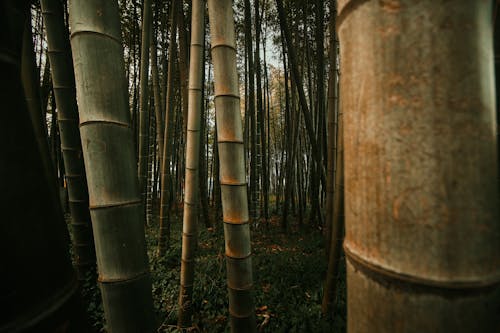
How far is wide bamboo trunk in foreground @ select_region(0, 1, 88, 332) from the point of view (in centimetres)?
48

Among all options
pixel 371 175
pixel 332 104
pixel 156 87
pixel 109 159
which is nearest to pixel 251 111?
pixel 156 87

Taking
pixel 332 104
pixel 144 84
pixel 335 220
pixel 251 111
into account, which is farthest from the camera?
pixel 251 111

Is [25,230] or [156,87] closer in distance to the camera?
[25,230]

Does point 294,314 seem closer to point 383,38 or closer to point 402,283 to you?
point 402,283

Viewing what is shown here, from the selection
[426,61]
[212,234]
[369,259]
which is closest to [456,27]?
[426,61]

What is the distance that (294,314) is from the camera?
2.60 m

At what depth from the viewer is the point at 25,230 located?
0.51m

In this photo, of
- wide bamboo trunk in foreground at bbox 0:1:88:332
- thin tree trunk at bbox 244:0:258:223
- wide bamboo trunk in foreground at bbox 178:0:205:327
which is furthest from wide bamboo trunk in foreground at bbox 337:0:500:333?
thin tree trunk at bbox 244:0:258:223

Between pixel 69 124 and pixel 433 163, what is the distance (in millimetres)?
2375

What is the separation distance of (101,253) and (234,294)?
0.73m

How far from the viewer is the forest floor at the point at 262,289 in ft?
8.06

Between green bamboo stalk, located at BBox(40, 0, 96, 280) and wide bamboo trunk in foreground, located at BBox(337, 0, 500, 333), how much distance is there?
87.3 inches

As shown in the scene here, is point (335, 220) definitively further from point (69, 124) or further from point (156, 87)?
point (156, 87)

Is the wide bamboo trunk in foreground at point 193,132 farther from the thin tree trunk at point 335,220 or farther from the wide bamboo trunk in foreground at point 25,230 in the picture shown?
the wide bamboo trunk in foreground at point 25,230
